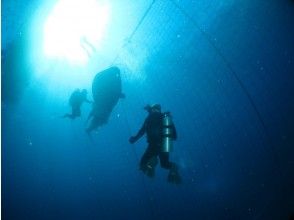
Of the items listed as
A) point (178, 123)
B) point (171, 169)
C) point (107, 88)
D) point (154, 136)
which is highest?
point (178, 123)

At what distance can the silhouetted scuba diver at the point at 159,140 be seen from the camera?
18.2 feet

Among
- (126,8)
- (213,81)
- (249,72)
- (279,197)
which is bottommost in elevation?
(279,197)

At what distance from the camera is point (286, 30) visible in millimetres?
7137

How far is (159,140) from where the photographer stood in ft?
19.2

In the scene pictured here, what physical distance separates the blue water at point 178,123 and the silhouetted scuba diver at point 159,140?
3.31 m

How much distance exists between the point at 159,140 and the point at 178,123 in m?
11.0

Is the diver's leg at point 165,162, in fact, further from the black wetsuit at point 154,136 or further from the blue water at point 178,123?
the blue water at point 178,123

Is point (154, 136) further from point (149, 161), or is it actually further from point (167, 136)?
point (149, 161)

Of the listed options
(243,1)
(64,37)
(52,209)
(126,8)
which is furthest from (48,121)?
(243,1)

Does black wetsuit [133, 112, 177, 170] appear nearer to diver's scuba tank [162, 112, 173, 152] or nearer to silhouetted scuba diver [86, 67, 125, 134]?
diver's scuba tank [162, 112, 173, 152]

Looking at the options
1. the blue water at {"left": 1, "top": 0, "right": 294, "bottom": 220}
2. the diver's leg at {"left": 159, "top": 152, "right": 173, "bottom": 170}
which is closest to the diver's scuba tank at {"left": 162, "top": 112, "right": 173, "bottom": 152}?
the diver's leg at {"left": 159, "top": 152, "right": 173, "bottom": 170}

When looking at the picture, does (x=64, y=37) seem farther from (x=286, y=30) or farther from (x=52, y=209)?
(x=52, y=209)

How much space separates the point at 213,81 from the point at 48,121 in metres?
13.6

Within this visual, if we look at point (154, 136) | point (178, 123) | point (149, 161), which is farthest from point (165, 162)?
point (178, 123)
